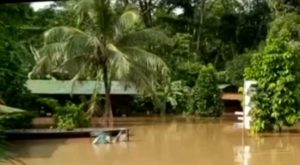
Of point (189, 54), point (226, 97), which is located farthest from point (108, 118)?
point (189, 54)

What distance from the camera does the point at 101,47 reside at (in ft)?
59.7

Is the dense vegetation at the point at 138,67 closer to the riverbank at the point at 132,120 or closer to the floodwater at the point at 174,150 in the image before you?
the riverbank at the point at 132,120

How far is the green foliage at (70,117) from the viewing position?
16.6m

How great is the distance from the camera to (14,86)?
1852cm

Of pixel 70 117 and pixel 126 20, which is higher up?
pixel 126 20

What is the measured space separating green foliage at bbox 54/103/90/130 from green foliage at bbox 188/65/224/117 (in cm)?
716

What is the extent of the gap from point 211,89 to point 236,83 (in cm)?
310

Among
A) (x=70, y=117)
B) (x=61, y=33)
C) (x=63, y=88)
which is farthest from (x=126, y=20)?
(x=63, y=88)

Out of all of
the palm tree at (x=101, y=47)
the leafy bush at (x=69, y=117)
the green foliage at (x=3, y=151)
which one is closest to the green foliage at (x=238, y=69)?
the palm tree at (x=101, y=47)

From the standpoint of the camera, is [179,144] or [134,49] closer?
[179,144]

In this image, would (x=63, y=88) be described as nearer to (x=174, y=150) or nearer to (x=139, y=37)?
(x=139, y=37)

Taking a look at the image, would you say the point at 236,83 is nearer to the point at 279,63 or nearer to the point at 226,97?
the point at 226,97

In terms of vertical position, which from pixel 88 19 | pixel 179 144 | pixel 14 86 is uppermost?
pixel 88 19

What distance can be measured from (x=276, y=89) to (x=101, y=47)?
553cm
